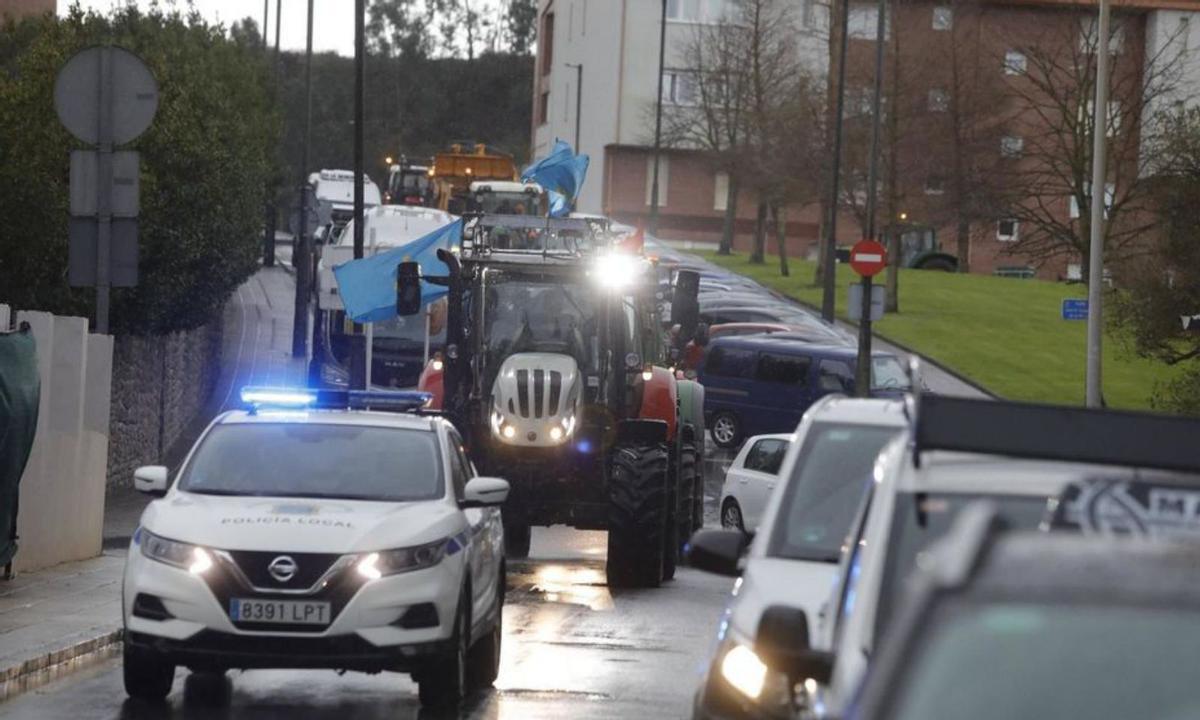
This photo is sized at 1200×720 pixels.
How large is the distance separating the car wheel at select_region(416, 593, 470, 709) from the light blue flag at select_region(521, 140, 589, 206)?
19712 millimetres

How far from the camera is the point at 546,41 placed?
354 feet

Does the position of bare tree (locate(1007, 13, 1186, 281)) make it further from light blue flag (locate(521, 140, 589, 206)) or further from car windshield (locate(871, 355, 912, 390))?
light blue flag (locate(521, 140, 589, 206))

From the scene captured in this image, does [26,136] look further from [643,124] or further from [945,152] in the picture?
[643,124]

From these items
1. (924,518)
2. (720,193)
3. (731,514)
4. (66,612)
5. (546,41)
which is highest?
(546,41)

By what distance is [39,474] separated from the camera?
18453 mm

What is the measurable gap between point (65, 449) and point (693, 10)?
74.8 m

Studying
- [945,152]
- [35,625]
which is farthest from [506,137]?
[35,625]

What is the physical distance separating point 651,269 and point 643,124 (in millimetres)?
67844

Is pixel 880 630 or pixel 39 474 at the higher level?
pixel 880 630

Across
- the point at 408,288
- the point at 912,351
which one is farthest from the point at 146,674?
the point at 912,351

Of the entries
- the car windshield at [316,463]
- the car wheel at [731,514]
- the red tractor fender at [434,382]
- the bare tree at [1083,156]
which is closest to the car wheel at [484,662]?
the car windshield at [316,463]

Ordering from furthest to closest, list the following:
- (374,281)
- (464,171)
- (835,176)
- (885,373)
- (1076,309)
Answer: (464,171), (835,176), (885,373), (1076,309), (374,281)

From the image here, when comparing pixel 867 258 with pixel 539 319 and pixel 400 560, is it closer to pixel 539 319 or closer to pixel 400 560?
pixel 539 319

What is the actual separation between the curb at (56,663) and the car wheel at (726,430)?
29.0 metres
